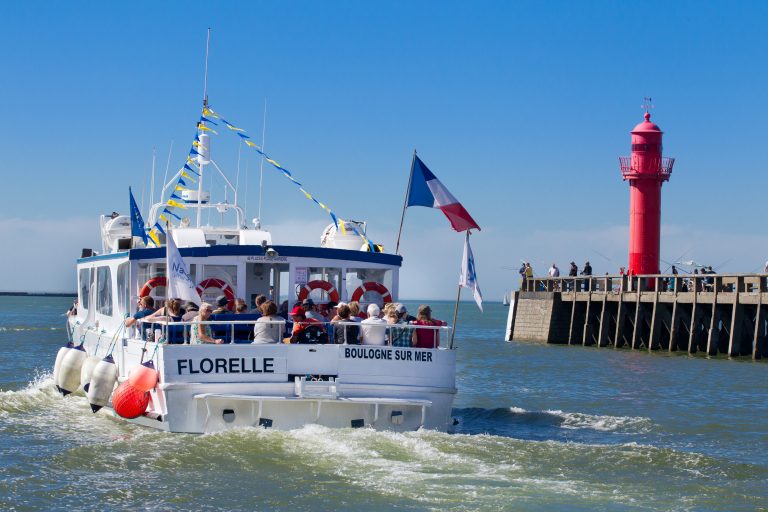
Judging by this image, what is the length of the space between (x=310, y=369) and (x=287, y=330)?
1.20 m

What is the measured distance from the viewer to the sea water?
12312mm

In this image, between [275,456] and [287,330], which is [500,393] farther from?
[275,456]

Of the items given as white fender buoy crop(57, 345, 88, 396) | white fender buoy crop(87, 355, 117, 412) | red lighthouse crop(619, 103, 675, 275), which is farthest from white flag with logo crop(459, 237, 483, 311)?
red lighthouse crop(619, 103, 675, 275)

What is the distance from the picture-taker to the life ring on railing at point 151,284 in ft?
57.7

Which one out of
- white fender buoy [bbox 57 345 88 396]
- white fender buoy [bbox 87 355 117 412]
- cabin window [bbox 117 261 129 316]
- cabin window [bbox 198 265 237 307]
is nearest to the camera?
white fender buoy [bbox 87 355 117 412]

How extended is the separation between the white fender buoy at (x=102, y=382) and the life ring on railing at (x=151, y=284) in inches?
45.3

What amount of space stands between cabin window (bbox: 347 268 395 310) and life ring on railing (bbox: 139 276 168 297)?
2937mm

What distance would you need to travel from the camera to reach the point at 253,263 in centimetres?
1900

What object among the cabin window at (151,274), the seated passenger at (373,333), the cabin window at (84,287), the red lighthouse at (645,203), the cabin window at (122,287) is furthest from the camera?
the red lighthouse at (645,203)

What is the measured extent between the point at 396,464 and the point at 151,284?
5912 millimetres

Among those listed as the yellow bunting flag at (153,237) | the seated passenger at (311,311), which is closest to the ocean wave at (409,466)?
the seated passenger at (311,311)

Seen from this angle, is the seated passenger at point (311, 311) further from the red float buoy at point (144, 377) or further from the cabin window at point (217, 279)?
the red float buoy at point (144, 377)

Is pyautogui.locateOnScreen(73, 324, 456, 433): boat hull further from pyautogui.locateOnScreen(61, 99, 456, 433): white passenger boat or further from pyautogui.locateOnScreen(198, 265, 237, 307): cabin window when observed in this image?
pyautogui.locateOnScreen(198, 265, 237, 307): cabin window

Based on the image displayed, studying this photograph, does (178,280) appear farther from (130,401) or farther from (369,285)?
(369,285)
